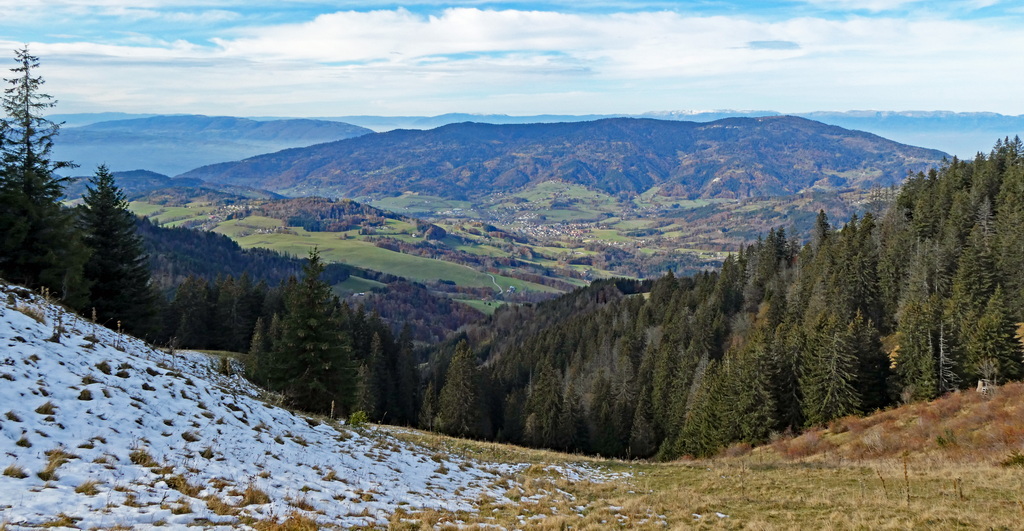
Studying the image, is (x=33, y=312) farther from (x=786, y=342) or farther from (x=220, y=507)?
(x=786, y=342)

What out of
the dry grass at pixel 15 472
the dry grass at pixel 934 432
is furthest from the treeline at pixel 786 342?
the dry grass at pixel 15 472

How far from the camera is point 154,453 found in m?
11.7

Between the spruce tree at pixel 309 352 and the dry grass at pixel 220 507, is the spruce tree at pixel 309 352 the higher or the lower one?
the lower one

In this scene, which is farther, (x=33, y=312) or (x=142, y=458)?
(x=33, y=312)

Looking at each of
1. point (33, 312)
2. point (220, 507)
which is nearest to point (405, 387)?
point (33, 312)

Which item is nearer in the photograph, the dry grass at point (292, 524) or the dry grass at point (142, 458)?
the dry grass at point (292, 524)

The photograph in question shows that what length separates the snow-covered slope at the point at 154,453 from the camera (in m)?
9.34

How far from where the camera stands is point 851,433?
40.0 metres

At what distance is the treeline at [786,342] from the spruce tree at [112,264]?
33545 millimetres

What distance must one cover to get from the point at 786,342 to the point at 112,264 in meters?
58.3

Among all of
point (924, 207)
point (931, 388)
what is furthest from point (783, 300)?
point (931, 388)

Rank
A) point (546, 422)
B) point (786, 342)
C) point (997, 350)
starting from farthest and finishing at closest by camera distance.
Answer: point (546, 422) < point (786, 342) < point (997, 350)

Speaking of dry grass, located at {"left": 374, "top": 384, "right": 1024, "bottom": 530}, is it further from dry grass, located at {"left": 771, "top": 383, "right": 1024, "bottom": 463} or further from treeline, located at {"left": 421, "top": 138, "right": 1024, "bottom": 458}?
treeline, located at {"left": 421, "top": 138, "right": 1024, "bottom": 458}

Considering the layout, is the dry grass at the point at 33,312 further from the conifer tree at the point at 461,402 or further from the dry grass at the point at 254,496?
the conifer tree at the point at 461,402
